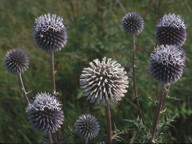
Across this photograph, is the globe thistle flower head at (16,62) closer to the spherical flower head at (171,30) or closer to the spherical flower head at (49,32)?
the spherical flower head at (49,32)

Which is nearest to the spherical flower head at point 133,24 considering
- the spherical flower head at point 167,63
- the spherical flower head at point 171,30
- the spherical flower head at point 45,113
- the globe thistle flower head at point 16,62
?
the spherical flower head at point 171,30

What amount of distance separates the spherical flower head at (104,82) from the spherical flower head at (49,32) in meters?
0.59

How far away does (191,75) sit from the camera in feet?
13.9

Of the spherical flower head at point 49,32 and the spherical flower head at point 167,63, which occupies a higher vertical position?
the spherical flower head at point 49,32

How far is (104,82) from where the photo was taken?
96.0 inches

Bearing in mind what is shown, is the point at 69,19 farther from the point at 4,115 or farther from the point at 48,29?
the point at 48,29

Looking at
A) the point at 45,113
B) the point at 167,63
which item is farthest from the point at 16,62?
the point at 167,63

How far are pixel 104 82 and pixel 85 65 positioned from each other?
86.2 inches

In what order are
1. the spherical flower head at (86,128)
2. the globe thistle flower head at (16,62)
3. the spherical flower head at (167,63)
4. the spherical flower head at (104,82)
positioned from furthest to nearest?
the globe thistle flower head at (16,62), the spherical flower head at (86,128), the spherical flower head at (167,63), the spherical flower head at (104,82)

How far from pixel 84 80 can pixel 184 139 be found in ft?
6.75

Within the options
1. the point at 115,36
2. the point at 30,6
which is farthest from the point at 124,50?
the point at 30,6

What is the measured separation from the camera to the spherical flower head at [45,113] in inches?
102

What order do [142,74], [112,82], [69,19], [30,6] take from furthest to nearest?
[30,6] < [69,19] < [142,74] < [112,82]

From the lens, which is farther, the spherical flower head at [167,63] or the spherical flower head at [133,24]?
the spherical flower head at [133,24]
